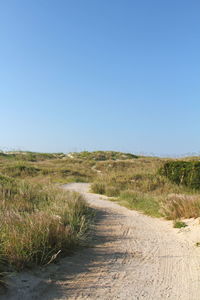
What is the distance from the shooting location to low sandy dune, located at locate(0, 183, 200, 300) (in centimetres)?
374

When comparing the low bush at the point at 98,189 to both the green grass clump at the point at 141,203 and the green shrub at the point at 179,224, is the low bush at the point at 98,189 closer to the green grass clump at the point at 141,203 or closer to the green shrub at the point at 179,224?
the green grass clump at the point at 141,203

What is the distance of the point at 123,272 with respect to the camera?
446 centimetres

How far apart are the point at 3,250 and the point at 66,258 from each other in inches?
47.9

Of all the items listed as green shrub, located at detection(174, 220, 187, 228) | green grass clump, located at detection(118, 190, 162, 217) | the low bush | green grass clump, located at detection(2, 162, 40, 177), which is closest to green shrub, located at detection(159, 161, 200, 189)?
green grass clump, located at detection(118, 190, 162, 217)

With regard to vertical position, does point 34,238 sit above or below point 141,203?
above

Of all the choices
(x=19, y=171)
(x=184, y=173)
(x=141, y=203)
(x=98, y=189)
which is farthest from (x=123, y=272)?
(x=19, y=171)

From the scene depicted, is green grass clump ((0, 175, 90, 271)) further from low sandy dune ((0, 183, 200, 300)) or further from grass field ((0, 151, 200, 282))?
low sandy dune ((0, 183, 200, 300))

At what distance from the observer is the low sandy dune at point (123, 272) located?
147 inches

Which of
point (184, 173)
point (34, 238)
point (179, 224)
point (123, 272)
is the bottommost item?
point (123, 272)

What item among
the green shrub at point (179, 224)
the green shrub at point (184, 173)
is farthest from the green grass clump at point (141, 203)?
the green shrub at point (184, 173)

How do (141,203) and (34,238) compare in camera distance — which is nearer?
(34,238)

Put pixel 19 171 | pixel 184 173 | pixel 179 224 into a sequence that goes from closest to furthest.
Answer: pixel 179 224, pixel 184 173, pixel 19 171

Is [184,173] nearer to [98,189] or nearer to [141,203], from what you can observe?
[98,189]

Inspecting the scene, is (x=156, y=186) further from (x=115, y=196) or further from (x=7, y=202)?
(x=7, y=202)
